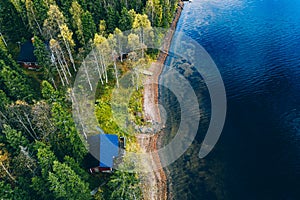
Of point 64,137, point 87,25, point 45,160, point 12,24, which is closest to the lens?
point 45,160

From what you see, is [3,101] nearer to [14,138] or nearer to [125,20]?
[14,138]

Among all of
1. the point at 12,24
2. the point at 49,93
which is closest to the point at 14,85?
the point at 49,93

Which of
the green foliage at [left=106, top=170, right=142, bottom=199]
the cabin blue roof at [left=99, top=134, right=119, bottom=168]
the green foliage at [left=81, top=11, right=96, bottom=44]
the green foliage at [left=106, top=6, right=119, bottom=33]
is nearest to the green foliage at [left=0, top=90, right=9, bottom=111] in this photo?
the cabin blue roof at [left=99, top=134, right=119, bottom=168]

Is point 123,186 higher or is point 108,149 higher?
point 108,149

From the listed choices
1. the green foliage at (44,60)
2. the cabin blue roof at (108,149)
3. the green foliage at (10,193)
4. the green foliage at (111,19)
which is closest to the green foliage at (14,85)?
the green foliage at (44,60)

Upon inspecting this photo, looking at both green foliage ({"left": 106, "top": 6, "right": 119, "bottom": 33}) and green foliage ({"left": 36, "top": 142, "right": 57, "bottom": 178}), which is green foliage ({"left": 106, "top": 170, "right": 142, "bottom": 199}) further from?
green foliage ({"left": 106, "top": 6, "right": 119, "bottom": 33})

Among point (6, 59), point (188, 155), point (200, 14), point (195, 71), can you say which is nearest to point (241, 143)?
point (188, 155)
